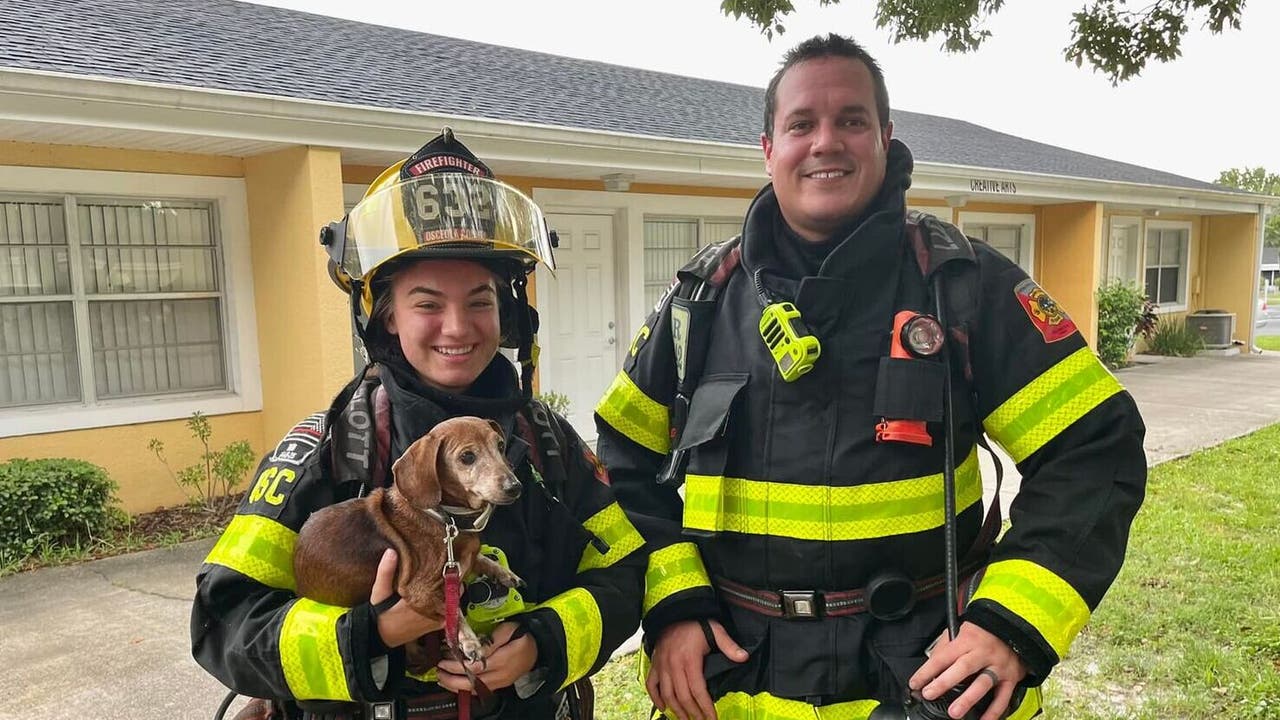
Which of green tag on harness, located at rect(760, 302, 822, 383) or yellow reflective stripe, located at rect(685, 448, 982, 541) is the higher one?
green tag on harness, located at rect(760, 302, 822, 383)

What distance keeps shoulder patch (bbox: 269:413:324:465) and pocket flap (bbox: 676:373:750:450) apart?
29.2 inches

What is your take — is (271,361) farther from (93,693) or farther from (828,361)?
(828,361)

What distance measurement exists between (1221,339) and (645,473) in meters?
18.2

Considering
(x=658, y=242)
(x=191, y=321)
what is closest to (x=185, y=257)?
(x=191, y=321)

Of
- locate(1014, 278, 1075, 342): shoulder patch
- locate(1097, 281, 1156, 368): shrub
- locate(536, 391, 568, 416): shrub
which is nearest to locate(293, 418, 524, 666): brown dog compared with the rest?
locate(1014, 278, 1075, 342): shoulder patch

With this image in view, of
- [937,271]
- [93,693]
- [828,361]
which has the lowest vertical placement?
[93,693]

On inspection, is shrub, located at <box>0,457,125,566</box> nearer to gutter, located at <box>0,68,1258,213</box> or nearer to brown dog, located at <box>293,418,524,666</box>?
gutter, located at <box>0,68,1258,213</box>

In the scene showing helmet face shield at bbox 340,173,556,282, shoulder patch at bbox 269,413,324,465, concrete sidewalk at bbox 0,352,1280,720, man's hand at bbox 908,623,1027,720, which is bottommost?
concrete sidewalk at bbox 0,352,1280,720

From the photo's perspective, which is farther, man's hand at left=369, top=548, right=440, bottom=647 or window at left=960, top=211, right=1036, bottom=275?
window at left=960, top=211, right=1036, bottom=275

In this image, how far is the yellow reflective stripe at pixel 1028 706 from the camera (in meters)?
1.76

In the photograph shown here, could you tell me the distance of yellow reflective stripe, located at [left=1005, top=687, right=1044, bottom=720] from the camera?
1.76 meters

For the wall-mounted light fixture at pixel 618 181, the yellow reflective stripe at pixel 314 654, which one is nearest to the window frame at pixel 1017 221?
the wall-mounted light fixture at pixel 618 181

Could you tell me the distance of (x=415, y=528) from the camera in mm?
1398

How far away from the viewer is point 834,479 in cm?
172
